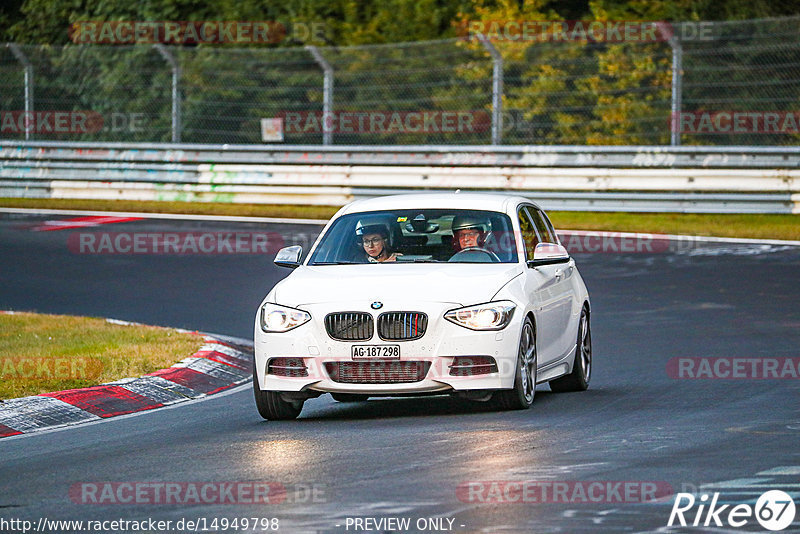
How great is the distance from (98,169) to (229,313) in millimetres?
13321

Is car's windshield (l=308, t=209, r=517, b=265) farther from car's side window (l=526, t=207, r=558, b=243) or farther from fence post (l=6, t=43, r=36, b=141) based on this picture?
fence post (l=6, t=43, r=36, b=141)

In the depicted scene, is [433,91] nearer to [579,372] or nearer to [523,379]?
[579,372]

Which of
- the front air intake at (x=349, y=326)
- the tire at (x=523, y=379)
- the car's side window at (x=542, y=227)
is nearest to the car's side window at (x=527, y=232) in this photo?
the car's side window at (x=542, y=227)

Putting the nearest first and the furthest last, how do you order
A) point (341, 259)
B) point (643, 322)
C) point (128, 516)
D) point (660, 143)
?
point (128, 516), point (341, 259), point (643, 322), point (660, 143)

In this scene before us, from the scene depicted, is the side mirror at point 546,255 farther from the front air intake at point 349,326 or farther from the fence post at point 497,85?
the fence post at point 497,85

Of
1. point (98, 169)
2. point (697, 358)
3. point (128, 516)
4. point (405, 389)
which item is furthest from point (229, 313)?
point (98, 169)

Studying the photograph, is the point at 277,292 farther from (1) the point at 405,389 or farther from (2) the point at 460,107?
(2) the point at 460,107

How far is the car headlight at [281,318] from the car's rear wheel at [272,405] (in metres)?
0.34

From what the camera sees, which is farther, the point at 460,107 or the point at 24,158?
the point at 24,158

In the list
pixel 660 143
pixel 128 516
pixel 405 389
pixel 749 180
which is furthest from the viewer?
pixel 660 143

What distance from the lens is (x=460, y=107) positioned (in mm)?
26828

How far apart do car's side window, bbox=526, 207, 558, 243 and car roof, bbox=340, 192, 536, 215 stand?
17.8 inches

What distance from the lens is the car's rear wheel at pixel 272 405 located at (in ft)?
33.0

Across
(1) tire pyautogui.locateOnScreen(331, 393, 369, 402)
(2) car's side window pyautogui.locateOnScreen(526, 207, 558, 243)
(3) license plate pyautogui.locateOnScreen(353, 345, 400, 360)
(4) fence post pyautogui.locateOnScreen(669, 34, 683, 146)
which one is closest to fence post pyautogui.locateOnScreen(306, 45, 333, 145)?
(4) fence post pyautogui.locateOnScreen(669, 34, 683, 146)
